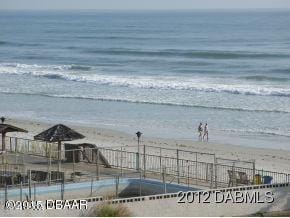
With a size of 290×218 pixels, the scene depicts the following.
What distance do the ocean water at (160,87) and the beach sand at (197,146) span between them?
4.08 feet

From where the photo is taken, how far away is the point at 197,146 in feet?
113

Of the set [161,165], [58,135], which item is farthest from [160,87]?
[58,135]

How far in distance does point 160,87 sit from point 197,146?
23.9m

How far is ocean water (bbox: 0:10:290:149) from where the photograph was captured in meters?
40.9

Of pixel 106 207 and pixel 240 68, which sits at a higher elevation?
pixel 240 68

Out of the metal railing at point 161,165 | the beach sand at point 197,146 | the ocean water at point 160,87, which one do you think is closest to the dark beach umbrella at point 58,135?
the metal railing at point 161,165

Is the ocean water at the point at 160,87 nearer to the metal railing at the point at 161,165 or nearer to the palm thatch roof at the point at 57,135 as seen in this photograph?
the metal railing at the point at 161,165

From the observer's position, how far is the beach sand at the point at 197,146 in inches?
1229

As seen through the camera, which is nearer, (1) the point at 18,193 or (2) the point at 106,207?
(2) the point at 106,207

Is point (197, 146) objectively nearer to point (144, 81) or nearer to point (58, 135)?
point (58, 135)

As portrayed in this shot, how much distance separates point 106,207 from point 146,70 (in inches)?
2076

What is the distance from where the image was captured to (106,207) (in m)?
18.9

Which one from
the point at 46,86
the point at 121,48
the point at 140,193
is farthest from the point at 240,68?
the point at 140,193

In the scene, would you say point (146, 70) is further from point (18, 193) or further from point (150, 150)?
point (18, 193)
